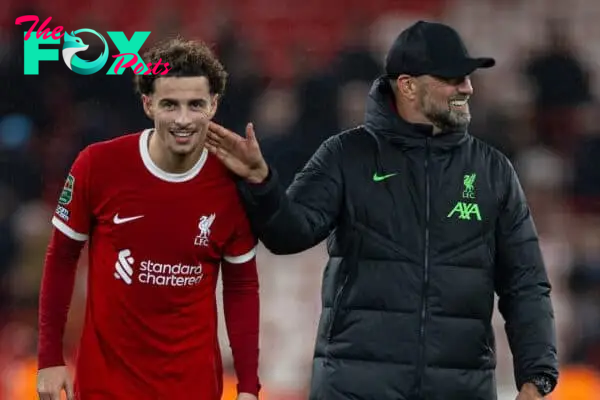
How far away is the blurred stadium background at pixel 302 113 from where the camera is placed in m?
8.24

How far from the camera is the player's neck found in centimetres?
440

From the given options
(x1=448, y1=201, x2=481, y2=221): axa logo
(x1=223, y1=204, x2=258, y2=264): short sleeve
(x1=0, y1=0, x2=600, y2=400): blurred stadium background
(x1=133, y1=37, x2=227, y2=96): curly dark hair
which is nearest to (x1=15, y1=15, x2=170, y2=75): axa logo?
(x1=0, y1=0, x2=600, y2=400): blurred stadium background

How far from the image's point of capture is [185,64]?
173 inches

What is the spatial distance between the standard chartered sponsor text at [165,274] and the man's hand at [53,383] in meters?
0.38

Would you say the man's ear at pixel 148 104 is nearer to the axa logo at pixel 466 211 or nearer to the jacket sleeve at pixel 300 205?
the jacket sleeve at pixel 300 205

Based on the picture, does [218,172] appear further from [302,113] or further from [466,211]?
[302,113]

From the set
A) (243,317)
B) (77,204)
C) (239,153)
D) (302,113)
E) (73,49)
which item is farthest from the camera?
(73,49)

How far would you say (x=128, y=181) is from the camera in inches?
174

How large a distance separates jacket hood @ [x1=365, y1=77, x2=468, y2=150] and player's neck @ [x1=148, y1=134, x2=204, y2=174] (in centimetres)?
55

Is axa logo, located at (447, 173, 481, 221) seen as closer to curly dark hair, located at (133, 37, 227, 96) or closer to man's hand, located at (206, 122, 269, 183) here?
man's hand, located at (206, 122, 269, 183)

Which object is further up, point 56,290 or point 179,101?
point 179,101

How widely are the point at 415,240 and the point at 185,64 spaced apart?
88cm

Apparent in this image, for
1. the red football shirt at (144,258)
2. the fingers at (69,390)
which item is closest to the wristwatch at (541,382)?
the red football shirt at (144,258)

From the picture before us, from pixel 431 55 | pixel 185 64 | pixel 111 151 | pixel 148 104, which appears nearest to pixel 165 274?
pixel 111 151
